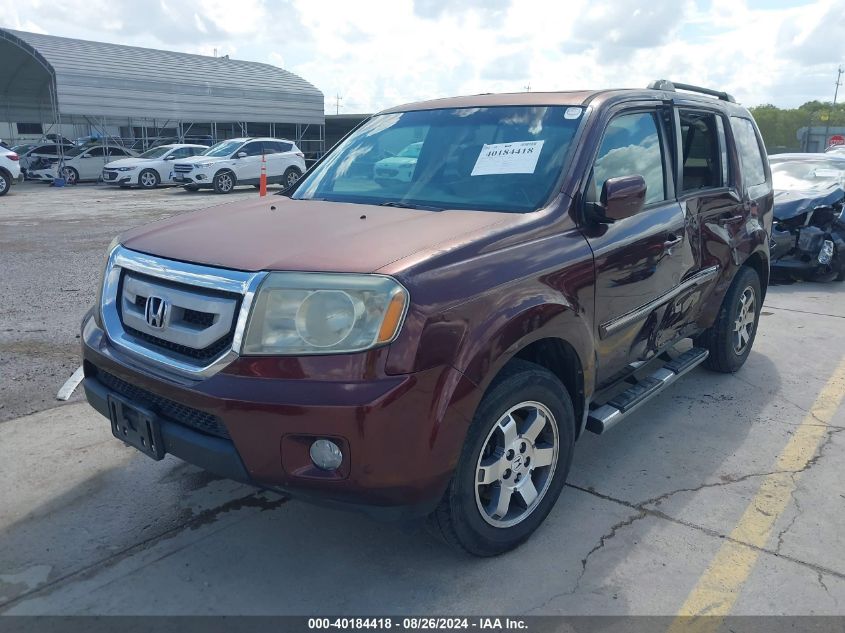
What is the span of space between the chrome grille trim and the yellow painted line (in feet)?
6.26

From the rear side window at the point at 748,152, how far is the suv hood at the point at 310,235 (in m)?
2.70

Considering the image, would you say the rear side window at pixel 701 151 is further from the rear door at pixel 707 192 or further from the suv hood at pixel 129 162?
the suv hood at pixel 129 162

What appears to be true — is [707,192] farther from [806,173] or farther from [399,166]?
[806,173]

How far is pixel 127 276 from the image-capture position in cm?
295

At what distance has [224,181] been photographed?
22000mm

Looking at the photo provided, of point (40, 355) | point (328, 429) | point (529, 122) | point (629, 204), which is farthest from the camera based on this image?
point (40, 355)

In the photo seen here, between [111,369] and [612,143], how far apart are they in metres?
2.56

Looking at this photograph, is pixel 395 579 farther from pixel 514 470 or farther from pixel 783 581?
pixel 783 581

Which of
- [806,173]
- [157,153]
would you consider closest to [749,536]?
[806,173]

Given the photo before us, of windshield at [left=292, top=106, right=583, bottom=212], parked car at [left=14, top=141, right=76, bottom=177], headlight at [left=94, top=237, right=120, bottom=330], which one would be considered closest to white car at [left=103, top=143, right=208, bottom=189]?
parked car at [left=14, top=141, right=76, bottom=177]

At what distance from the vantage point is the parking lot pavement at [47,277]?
4832 millimetres

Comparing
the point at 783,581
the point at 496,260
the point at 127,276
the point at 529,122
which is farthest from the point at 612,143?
the point at 127,276

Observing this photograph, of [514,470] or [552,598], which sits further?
[514,470]

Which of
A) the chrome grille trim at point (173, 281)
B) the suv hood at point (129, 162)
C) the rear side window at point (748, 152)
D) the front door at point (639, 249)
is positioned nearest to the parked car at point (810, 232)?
the rear side window at point (748, 152)
